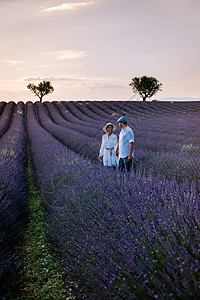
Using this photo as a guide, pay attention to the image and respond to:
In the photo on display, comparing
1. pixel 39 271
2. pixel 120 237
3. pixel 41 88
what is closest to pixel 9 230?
pixel 39 271

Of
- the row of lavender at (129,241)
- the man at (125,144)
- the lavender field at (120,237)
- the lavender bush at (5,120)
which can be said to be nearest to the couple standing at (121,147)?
the man at (125,144)

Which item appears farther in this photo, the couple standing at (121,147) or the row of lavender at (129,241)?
the couple standing at (121,147)

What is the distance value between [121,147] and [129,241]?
2935 millimetres

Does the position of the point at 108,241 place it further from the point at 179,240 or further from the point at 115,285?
the point at 179,240

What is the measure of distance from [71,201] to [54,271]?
2.34 ft

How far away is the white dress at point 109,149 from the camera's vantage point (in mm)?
4910

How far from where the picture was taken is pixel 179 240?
5.18 feet

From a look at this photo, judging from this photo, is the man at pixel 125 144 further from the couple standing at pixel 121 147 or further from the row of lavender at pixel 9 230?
the row of lavender at pixel 9 230

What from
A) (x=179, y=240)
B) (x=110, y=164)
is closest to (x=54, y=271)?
(x=179, y=240)

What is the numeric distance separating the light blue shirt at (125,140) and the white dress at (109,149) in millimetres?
275

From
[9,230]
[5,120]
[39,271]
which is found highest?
[5,120]

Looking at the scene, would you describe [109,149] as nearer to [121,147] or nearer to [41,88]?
[121,147]

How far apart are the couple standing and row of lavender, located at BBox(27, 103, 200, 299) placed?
1.32 meters

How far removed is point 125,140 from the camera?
457 centimetres
